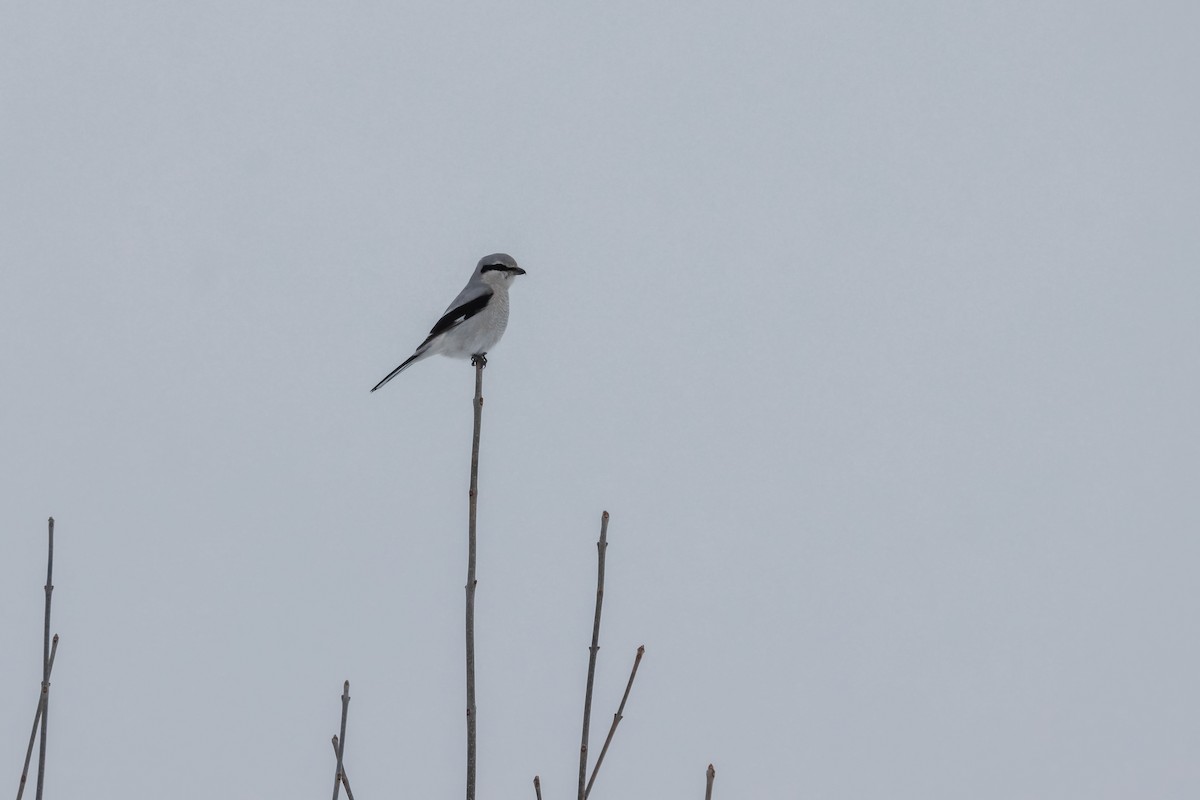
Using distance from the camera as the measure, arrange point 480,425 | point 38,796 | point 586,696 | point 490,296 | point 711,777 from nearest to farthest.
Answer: point 711,777
point 586,696
point 38,796
point 480,425
point 490,296

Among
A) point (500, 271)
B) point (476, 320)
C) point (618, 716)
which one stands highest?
point (500, 271)

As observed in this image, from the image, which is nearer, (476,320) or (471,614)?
(471,614)

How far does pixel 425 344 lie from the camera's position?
829 cm

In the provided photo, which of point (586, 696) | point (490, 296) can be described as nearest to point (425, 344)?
point (490, 296)

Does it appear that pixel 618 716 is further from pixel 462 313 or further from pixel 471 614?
pixel 462 313

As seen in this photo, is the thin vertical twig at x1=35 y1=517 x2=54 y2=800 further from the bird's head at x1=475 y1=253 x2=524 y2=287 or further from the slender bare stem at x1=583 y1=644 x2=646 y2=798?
the bird's head at x1=475 y1=253 x2=524 y2=287

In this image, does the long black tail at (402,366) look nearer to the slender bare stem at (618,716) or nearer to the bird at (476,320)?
the bird at (476,320)

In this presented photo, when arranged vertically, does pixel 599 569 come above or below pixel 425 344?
below

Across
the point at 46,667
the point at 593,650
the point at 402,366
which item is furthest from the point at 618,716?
the point at 402,366

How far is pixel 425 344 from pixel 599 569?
5763mm

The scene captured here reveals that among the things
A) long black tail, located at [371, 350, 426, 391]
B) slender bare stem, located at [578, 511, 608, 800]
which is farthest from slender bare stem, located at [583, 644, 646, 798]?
long black tail, located at [371, 350, 426, 391]

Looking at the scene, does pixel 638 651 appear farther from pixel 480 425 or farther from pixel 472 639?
pixel 480 425

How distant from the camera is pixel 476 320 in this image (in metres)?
8.17

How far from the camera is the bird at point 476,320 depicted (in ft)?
26.7
